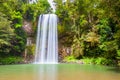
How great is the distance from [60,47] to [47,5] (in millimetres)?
7120

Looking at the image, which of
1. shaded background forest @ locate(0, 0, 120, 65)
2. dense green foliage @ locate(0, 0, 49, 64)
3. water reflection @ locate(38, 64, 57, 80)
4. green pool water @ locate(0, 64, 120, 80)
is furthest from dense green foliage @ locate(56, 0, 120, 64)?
water reflection @ locate(38, 64, 57, 80)

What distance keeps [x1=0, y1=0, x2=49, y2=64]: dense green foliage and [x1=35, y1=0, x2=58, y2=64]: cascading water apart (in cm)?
126

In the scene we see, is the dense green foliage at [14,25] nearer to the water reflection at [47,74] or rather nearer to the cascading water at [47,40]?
the cascading water at [47,40]

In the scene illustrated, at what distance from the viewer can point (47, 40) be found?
89.5 ft

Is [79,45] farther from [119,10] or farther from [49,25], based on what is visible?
[119,10]

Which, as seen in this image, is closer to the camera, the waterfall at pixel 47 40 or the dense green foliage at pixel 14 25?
the dense green foliage at pixel 14 25

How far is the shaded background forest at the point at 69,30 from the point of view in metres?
21.1

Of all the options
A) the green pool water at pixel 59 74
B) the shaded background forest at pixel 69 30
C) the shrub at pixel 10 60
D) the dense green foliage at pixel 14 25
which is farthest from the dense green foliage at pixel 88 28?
the shrub at pixel 10 60

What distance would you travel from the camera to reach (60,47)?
26.9 m

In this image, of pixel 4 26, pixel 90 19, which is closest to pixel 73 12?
pixel 90 19

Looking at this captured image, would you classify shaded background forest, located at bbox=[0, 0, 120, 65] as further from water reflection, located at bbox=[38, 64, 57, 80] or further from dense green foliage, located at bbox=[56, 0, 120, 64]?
water reflection, located at bbox=[38, 64, 57, 80]

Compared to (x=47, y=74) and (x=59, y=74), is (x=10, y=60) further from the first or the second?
(x=59, y=74)

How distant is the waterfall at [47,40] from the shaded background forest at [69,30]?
1.95ft

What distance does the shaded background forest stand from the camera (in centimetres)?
2108
